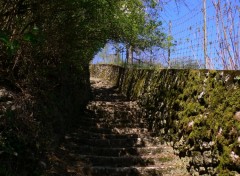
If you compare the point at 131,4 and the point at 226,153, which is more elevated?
the point at 131,4

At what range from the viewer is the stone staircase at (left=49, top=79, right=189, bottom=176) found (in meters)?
6.02

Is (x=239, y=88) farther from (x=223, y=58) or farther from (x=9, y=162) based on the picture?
(x=9, y=162)

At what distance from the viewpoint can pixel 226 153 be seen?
484 centimetres

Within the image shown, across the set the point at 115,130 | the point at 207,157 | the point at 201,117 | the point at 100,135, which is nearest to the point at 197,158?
the point at 207,157

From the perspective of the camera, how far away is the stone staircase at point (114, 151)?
6.02m

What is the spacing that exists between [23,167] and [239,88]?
306 centimetres

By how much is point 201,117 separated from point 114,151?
6.44 ft

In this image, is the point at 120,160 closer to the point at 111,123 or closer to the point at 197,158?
the point at 197,158

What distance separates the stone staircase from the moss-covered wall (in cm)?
30

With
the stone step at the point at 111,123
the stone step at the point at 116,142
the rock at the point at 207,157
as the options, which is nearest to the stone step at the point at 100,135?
the stone step at the point at 116,142

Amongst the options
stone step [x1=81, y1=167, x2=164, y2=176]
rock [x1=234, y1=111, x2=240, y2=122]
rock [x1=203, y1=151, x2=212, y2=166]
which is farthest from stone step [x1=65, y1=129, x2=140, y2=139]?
rock [x1=234, y1=111, x2=240, y2=122]

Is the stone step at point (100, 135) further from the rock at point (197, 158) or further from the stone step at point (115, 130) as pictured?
the rock at point (197, 158)

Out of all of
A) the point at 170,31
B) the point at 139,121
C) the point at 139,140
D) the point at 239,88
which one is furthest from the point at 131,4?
the point at 239,88

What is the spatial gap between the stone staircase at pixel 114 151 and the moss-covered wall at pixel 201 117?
0.98ft
